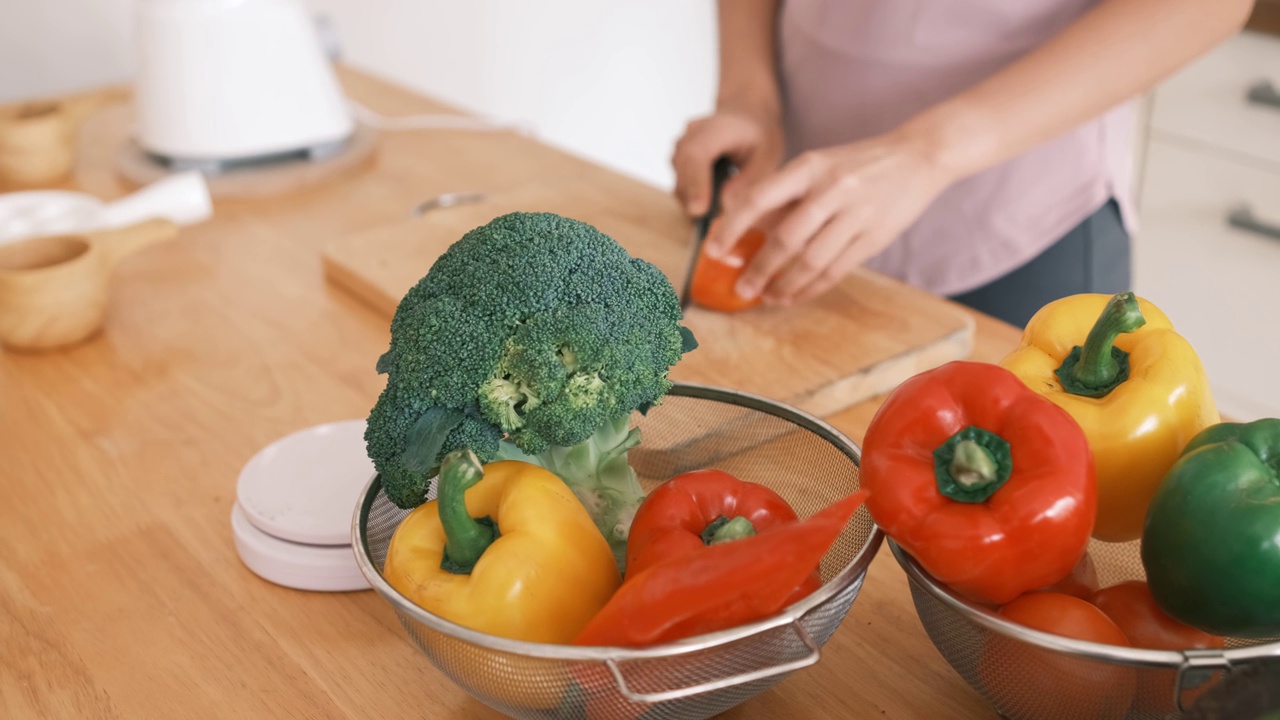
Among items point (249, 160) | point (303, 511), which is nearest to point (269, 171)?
point (249, 160)

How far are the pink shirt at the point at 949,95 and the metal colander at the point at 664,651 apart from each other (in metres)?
0.72

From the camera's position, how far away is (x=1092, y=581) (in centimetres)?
53

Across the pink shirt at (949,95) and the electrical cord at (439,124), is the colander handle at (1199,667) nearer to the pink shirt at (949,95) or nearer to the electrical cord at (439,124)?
the pink shirt at (949,95)

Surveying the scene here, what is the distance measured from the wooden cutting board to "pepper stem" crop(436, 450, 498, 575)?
43 centimetres

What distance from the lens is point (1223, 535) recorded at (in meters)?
0.46

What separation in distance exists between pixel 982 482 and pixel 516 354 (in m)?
0.24

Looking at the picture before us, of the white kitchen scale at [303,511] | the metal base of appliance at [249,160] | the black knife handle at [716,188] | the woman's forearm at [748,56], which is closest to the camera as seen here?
the white kitchen scale at [303,511]

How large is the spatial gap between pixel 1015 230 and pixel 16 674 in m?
1.08

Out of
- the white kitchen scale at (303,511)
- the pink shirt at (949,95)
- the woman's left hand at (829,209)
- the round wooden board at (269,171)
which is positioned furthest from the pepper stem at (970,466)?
the round wooden board at (269,171)

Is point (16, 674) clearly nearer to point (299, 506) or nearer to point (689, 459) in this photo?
point (299, 506)

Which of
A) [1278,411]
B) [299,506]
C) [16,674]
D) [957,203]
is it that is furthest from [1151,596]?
[1278,411]

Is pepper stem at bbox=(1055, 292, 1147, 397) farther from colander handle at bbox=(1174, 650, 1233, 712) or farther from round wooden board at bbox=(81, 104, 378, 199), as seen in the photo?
round wooden board at bbox=(81, 104, 378, 199)

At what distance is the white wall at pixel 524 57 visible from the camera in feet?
6.55

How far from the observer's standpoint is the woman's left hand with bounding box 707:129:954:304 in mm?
1020
